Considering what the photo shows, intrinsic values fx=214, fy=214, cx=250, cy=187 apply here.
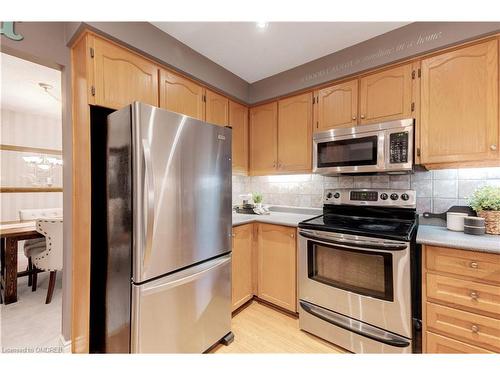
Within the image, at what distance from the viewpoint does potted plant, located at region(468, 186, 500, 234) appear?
4.58ft

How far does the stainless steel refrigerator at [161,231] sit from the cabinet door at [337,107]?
3.62 feet

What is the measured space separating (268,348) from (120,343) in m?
1.03

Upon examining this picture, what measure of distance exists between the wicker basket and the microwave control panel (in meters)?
0.58

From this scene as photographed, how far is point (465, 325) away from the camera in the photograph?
1217 millimetres

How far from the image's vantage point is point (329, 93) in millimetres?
2033

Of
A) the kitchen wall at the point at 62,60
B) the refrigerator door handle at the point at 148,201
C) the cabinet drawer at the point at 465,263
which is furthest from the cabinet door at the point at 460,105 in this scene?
the kitchen wall at the point at 62,60

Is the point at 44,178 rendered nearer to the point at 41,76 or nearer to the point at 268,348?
the point at 41,76

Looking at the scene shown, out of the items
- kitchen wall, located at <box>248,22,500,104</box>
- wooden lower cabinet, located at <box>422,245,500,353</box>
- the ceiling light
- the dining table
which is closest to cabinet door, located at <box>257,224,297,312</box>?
wooden lower cabinet, located at <box>422,245,500,353</box>

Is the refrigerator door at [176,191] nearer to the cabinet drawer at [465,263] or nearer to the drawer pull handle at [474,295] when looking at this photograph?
the cabinet drawer at [465,263]

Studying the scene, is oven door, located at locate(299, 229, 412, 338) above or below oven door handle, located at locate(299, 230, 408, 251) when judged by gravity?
below

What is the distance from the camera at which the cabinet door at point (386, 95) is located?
5.47ft

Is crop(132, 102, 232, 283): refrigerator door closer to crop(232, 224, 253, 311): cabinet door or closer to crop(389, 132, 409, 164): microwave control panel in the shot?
crop(232, 224, 253, 311): cabinet door
